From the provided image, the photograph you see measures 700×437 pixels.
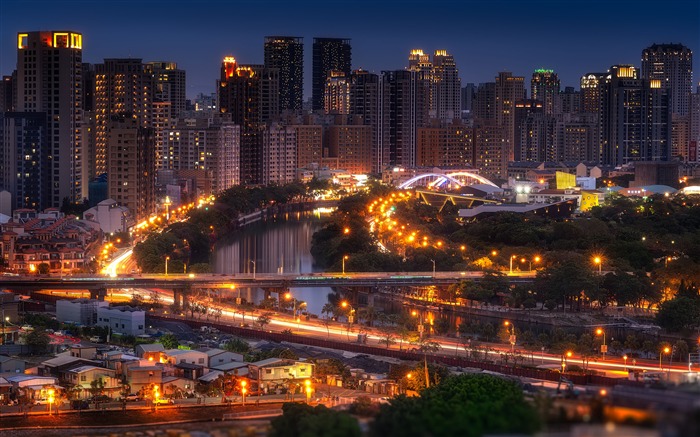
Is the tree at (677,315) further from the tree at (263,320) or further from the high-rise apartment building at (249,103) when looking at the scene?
the high-rise apartment building at (249,103)

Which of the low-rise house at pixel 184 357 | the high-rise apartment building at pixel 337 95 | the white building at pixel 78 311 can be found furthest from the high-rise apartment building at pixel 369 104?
the low-rise house at pixel 184 357

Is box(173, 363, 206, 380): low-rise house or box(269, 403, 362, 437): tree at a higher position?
box(269, 403, 362, 437): tree

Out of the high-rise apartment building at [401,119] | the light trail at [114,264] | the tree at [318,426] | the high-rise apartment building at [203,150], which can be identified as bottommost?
the tree at [318,426]

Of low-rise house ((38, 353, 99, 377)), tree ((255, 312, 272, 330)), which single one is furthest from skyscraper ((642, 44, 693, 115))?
low-rise house ((38, 353, 99, 377))

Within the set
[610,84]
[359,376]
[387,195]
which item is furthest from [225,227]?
[610,84]

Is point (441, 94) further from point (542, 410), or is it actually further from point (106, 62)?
point (542, 410)

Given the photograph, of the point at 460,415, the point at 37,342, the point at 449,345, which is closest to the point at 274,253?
the point at 449,345

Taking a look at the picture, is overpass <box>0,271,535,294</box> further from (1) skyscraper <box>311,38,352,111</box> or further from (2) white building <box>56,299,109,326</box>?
(1) skyscraper <box>311,38,352,111</box>
